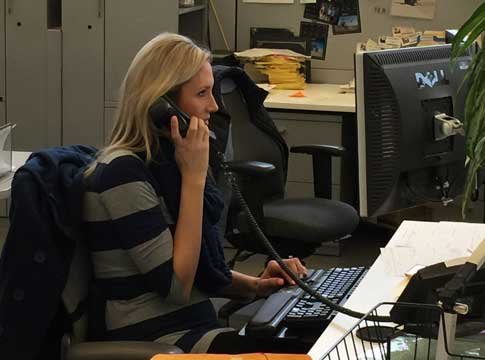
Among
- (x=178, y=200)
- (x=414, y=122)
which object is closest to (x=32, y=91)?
(x=178, y=200)

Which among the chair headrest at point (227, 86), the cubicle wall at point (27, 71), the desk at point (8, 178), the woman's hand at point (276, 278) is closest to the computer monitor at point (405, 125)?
the woman's hand at point (276, 278)

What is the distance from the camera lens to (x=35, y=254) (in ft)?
6.08

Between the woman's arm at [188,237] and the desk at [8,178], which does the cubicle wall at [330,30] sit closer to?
the desk at [8,178]

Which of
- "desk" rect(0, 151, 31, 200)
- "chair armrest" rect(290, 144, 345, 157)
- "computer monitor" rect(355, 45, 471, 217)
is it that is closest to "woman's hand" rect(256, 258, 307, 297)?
"computer monitor" rect(355, 45, 471, 217)

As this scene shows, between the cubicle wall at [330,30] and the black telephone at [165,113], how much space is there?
2.83 metres

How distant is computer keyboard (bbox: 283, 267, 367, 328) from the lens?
1942mm

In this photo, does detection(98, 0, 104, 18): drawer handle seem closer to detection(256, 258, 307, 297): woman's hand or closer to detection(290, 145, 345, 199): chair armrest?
detection(290, 145, 345, 199): chair armrest

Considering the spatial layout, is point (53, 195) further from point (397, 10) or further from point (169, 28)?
point (397, 10)

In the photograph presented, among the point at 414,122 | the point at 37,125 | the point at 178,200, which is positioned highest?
the point at 414,122

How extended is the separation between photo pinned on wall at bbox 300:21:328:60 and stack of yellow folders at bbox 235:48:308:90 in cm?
22

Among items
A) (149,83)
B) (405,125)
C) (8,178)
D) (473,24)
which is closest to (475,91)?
(473,24)

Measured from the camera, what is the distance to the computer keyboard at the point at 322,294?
1.94 metres

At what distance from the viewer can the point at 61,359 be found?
6.23ft

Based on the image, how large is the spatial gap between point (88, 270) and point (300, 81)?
9.19 ft
